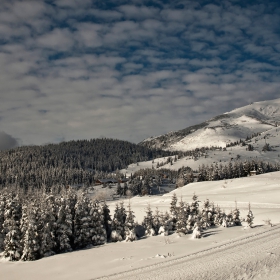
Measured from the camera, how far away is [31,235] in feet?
116

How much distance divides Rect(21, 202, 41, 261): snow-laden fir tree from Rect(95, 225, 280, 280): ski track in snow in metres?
16.6

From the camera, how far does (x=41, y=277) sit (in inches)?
1023

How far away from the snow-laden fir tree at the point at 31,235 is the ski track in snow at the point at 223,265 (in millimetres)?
16551

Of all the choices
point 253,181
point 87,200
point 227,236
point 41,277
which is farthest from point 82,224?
point 253,181

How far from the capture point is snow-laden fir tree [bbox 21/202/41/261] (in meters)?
35.0

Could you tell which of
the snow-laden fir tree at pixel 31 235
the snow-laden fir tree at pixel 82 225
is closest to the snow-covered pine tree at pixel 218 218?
the snow-laden fir tree at pixel 82 225

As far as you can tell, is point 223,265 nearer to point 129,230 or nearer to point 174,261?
point 174,261

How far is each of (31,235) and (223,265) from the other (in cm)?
2356

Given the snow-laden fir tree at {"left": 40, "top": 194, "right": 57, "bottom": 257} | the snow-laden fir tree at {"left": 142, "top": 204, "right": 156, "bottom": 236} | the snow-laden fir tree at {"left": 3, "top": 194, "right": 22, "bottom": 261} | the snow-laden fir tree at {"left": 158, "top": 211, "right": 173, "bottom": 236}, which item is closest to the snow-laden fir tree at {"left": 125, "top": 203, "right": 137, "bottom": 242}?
the snow-laden fir tree at {"left": 142, "top": 204, "right": 156, "bottom": 236}

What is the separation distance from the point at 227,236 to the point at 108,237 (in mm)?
18834

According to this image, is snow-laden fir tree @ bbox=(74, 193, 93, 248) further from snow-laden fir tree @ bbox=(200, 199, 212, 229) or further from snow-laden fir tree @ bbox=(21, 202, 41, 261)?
snow-laden fir tree @ bbox=(200, 199, 212, 229)

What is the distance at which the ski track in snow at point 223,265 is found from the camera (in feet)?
70.6

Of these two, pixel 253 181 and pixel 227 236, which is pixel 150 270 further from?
pixel 253 181

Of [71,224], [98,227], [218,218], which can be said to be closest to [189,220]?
[218,218]
